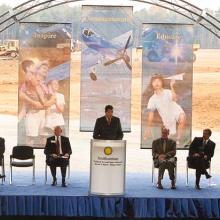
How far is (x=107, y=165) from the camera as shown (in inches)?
343

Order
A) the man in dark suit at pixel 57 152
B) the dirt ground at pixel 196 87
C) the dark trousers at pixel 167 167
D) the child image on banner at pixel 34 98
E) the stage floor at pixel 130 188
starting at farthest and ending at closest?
1. the dirt ground at pixel 196 87
2. the child image on banner at pixel 34 98
3. the man in dark suit at pixel 57 152
4. the dark trousers at pixel 167 167
5. the stage floor at pixel 130 188

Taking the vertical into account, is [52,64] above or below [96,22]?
below

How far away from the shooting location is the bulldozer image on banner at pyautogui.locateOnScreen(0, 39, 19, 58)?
99.8ft

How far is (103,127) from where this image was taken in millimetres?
9594

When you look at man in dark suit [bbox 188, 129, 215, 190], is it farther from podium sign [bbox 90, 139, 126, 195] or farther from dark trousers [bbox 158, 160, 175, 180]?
podium sign [bbox 90, 139, 126, 195]

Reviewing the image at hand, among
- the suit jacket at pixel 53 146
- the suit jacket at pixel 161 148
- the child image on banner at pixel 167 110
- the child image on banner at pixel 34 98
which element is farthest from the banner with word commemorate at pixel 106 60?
the suit jacket at pixel 161 148

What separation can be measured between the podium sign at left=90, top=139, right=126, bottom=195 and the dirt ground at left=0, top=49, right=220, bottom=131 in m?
24.2

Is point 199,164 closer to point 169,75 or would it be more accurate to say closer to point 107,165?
point 169,75

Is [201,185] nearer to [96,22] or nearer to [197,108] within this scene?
[96,22]

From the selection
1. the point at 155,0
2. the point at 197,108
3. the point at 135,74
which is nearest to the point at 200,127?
the point at 197,108

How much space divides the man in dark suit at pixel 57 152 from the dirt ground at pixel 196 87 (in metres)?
22.4

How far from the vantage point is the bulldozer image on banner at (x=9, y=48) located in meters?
30.4

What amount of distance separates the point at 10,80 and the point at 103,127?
2574 centimetres

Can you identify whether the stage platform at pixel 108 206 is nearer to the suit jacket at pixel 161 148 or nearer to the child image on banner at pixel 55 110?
the suit jacket at pixel 161 148
